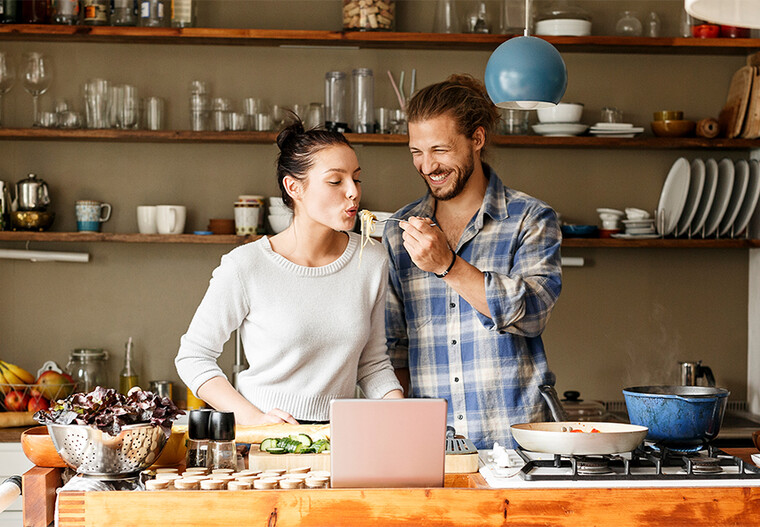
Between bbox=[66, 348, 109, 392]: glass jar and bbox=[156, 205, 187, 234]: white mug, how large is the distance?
615 millimetres

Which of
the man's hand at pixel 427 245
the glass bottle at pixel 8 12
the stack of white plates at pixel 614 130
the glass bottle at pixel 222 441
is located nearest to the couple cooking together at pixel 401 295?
the man's hand at pixel 427 245

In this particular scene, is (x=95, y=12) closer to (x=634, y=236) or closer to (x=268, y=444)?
(x=634, y=236)

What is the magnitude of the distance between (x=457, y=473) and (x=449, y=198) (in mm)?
918

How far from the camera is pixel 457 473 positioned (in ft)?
5.47

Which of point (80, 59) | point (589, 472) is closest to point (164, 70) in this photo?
point (80, 59)

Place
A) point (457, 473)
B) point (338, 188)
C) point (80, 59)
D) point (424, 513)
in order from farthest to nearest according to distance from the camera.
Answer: point (80, 59)
point (338, 188)
point (457, 473)
point (424, 513)

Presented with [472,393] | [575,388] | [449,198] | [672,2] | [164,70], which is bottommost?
[575,388]

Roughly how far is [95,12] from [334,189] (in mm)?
2020

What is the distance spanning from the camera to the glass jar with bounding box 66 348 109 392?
12.0 feet

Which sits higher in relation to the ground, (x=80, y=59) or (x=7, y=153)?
(x=80, y=59)

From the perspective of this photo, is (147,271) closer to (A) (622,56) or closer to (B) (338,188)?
(B) (338,188)

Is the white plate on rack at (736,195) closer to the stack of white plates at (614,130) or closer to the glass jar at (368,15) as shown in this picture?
the stack of white plates at (614,130)

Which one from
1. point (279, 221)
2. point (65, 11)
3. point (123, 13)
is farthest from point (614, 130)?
point (65, 11)

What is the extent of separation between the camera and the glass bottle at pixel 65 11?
358cm
